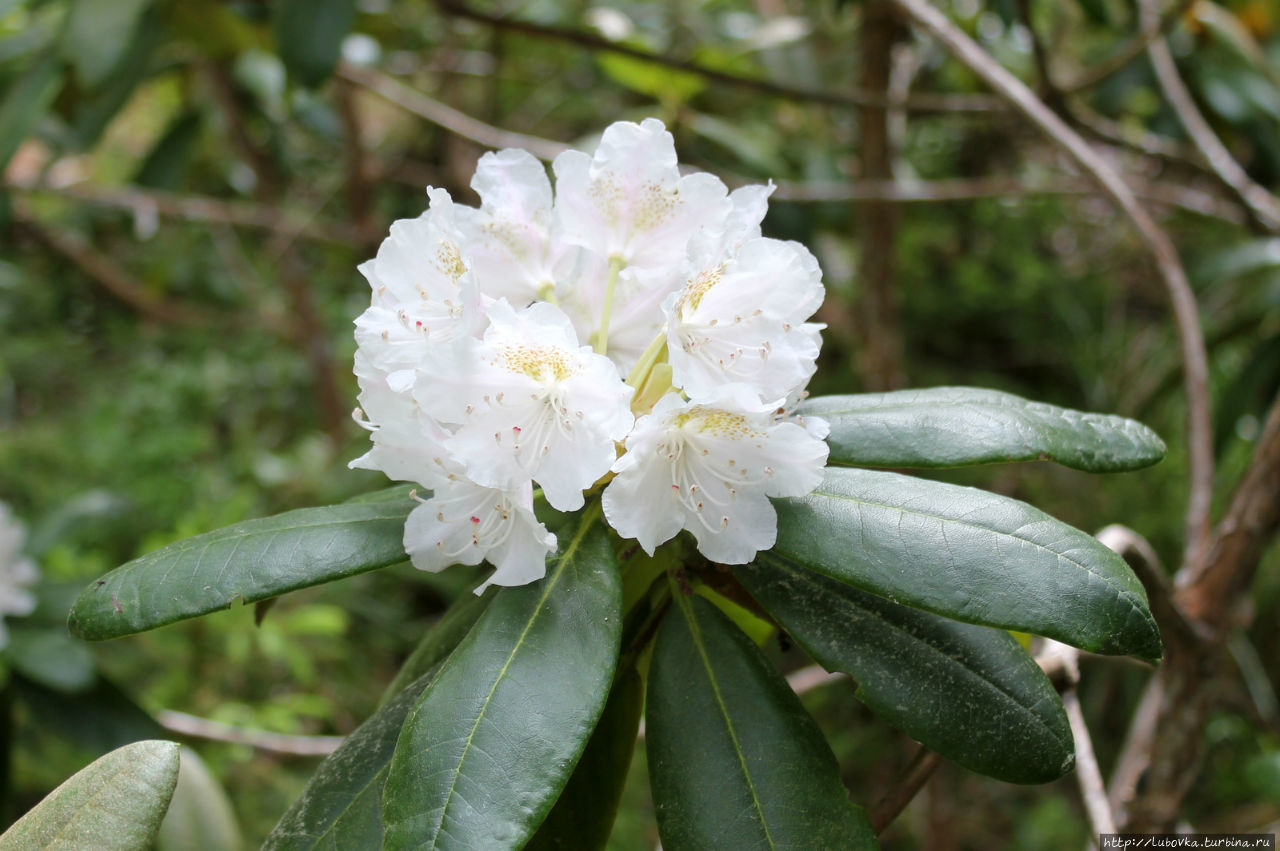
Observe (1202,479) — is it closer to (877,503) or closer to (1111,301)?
(877,503)

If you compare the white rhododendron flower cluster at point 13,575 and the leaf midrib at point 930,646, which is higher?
the leaf midrib at point 930,646

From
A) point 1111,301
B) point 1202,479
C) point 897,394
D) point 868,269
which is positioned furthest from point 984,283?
point 897,394

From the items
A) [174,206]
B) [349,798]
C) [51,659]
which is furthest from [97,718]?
[174,206]

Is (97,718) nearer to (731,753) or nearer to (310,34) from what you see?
(310,34)

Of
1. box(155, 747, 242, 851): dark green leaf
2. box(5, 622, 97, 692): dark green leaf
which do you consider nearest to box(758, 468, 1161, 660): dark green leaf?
box(155, 747, 242, 851): dark green leaf

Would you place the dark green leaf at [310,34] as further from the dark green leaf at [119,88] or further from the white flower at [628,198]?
the white flower at [628,198]

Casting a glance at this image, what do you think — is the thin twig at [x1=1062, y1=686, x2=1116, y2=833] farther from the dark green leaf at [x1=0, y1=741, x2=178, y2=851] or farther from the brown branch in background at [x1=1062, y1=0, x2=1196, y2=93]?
the brown branch in background at [x1=1062, y1=0, x2=1196, y2=93]

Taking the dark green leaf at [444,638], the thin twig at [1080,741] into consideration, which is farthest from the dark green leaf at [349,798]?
the thin twig at [1080,741]
